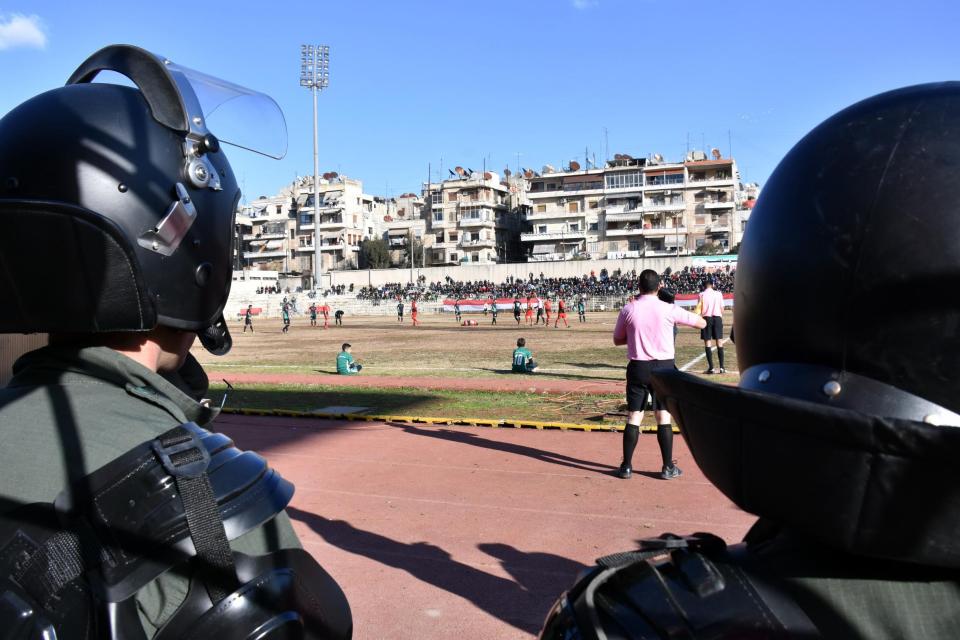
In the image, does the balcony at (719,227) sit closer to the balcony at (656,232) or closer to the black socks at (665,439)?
the balcony at (656,232)

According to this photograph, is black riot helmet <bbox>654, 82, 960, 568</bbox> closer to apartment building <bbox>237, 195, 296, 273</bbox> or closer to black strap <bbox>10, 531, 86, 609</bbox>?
black strap <bbox>10, 531, 86, 609</bbox>

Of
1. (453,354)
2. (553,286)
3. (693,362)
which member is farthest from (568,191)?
(693,362)

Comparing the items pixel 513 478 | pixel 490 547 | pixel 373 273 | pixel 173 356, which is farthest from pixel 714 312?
pixel 373 273

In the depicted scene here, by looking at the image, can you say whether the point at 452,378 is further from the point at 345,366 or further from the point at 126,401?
the point at 126,401

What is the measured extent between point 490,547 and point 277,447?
14.8 ft

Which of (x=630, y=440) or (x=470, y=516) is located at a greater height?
(x=630, y=440)

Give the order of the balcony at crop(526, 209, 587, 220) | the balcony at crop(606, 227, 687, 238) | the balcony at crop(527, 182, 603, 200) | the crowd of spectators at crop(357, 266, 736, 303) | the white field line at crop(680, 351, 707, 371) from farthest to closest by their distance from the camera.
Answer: the balcony at crop(527, 182, 603, 200)
the balcony at crop(526, 209, 587, 220)
the balcony at crop(606, 227, 687, 238)
the crowd of spectators at crop(357, 266, 736, 303)
the white field line at crop(680, 351, 707, 371)

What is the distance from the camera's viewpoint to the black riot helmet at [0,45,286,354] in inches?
57.7

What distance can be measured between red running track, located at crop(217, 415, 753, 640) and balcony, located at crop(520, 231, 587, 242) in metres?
87.4

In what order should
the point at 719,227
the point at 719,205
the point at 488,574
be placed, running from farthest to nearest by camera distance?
the point at 719,227
the point at 719,205
the point at 488,574

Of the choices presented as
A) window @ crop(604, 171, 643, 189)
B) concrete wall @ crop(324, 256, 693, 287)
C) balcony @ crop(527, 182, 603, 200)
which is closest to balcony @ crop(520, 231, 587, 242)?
balcony @ crop(527, 182, 603, 200)

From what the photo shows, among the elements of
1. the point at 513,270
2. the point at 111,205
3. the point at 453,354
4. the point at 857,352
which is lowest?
the point at 453,354

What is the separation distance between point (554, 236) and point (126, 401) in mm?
97060

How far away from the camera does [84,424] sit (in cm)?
132
